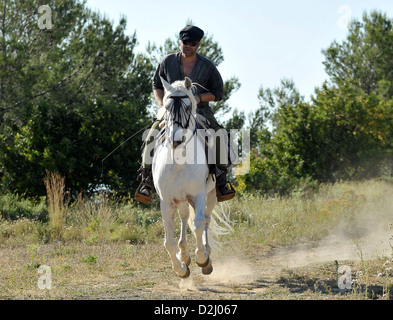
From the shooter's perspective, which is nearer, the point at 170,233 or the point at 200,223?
the point at 200,223

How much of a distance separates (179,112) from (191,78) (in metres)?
1.74

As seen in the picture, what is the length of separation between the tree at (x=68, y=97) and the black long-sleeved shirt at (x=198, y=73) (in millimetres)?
11442

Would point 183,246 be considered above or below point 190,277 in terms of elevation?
above

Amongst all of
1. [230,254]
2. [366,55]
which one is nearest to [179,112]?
[230,254]

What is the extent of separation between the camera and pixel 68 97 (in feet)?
80.7

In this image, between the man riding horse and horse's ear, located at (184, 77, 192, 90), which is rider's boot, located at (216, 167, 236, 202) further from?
horse's ear, located at (184, 77, 192, 90)

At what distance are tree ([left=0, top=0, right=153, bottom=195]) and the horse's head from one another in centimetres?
1273

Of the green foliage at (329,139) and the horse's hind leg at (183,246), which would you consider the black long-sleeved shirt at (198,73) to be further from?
the green foliage at (329,139)

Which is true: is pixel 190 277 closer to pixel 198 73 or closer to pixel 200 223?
pixel 200 223

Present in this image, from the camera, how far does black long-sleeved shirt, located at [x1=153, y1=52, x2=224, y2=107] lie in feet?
28.2

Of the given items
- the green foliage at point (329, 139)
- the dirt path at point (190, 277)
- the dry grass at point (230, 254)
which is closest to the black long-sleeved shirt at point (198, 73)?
the dry grass at point (230, 254)

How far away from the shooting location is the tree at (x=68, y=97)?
1984 cm

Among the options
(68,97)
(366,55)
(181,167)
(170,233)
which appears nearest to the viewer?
(181,167)

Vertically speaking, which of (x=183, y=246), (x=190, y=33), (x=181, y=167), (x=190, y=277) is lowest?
(x=190, y=277)
